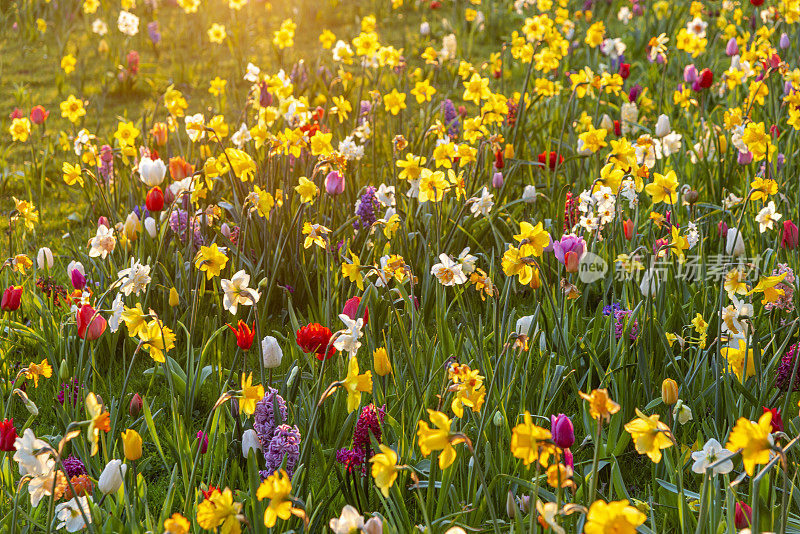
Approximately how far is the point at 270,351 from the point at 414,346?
1.48 feet

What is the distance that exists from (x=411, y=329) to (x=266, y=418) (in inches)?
26.5

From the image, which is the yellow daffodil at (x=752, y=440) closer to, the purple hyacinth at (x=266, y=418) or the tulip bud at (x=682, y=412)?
the tulip bud at (x=682, y=412)

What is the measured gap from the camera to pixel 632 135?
165 inches

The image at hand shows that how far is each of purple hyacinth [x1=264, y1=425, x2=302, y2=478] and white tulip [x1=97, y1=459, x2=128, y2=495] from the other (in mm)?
312

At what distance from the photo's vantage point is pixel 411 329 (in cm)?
228

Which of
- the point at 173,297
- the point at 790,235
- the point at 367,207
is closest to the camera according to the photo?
the point at 173,297

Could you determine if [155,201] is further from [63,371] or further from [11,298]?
[63,371]

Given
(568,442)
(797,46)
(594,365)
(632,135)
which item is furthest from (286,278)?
(797,46)

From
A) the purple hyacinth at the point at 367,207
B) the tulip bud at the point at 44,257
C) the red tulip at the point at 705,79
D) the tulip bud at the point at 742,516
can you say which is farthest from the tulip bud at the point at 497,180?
the tulip bud at the point at 742,516

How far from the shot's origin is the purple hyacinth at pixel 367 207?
3000mm

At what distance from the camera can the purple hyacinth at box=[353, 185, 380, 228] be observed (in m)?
3.00

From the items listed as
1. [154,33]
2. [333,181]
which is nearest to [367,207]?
[333,181]

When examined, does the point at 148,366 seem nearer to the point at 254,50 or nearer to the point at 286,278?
the point at 286,278

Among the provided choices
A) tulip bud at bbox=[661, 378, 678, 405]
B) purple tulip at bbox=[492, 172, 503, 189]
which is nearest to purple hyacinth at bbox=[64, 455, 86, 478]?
tulip bud at bbox=[661, 378, 678, 405]
